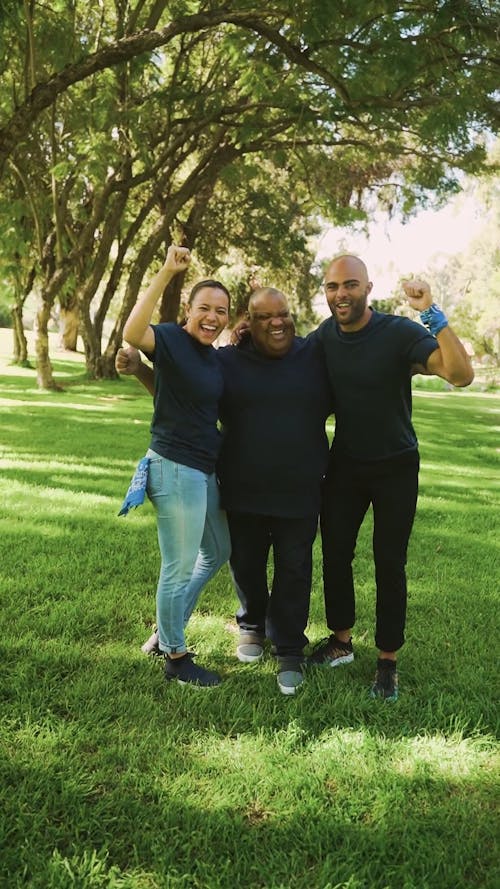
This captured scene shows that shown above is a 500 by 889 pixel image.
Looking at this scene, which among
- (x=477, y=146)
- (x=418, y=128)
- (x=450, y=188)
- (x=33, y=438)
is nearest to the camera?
(x=33, y=438)

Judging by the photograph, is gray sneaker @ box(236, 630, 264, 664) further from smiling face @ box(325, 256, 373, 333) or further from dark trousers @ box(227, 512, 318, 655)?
smiling face @ box(325, 256, 373, 333)

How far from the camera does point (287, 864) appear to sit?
2.38 meters

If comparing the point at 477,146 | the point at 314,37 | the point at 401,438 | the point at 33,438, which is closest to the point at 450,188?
the point at 477,146

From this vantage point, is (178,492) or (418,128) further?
(418,128)

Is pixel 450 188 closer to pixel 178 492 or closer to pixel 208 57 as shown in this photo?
pixel 208 57

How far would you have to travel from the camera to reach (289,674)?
3602mm

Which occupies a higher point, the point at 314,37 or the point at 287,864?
the point at 314,37

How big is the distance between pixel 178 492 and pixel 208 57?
634 inches

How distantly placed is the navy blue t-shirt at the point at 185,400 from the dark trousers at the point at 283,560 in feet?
1.66

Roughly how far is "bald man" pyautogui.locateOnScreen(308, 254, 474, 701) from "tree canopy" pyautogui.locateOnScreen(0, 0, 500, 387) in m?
5.89

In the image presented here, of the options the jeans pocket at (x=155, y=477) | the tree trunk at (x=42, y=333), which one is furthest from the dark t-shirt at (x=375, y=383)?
the tree trunk at (x=42, y=333)

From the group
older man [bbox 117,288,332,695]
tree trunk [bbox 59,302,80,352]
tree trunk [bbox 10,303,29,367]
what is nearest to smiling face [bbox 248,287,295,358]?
older man [bbox 117,288,332,695]

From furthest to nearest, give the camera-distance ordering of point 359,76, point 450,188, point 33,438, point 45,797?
point 450,188
point 33,438
point 359,76
point 45,797

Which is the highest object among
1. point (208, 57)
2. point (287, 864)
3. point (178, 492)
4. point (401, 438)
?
point (208, 57)
